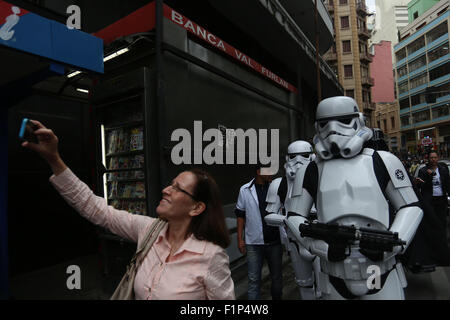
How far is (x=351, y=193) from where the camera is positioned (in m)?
2.26

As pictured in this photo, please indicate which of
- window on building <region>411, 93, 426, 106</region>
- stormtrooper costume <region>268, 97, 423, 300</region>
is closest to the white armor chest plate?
stormtrooper costume <region>268, 97, 423, 300</region>

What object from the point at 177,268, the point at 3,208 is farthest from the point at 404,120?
the point at 177,268

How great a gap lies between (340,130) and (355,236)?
2.92 ft

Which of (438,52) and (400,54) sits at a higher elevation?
(400,54)

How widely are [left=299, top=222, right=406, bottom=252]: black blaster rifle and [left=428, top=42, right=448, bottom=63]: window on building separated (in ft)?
156

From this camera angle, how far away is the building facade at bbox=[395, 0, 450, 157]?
38.2 meters

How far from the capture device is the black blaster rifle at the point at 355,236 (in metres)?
1.93

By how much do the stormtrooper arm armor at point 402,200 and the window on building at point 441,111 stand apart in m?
45.7

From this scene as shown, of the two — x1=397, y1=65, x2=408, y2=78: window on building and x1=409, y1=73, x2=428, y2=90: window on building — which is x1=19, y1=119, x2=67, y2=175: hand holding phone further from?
x1=397, y1=65, x2=408, y2=78: window on building

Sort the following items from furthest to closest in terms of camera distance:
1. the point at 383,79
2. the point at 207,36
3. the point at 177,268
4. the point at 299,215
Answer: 1. the point at 383,79
2. the point at 207,36
3. the point at 299,215
4. the point at 177,268

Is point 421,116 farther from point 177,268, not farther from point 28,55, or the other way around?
point 177,268

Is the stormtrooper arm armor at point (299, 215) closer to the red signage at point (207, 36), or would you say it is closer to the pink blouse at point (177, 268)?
the pink blouse at point (177, 268)

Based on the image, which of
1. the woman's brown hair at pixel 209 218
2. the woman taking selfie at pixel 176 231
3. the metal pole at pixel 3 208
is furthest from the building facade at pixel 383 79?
the metal pole at pixel 3 208

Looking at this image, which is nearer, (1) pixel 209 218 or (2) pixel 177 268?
(2) pixel 177 268
